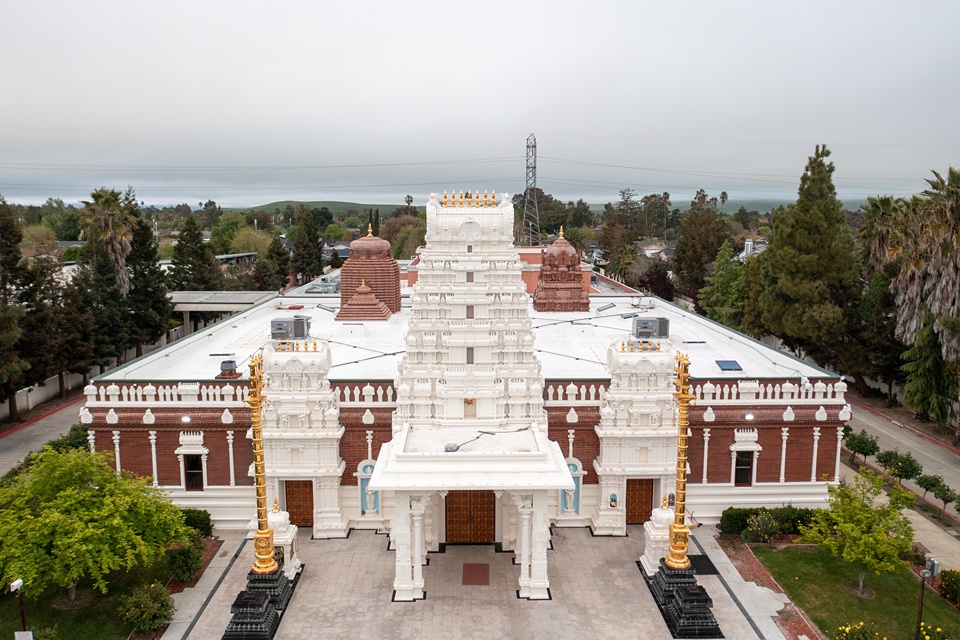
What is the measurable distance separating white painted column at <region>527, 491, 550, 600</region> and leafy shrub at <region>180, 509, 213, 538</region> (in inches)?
479

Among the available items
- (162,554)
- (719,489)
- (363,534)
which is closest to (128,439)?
(162,554)

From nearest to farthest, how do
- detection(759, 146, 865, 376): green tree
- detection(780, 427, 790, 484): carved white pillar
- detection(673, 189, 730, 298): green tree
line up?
detection(780, 427, 790, 484): carved white pillar, detection(759, 146, 865, 376): green tree, detection(673, 189, 730, 298): green tree

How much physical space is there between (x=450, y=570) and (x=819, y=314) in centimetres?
3008

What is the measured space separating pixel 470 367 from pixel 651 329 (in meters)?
6.74

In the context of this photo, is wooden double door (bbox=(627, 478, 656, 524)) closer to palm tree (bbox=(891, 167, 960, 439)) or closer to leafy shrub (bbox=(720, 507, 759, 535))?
leafy shrub (bbox=(720, 507, 759, 535))

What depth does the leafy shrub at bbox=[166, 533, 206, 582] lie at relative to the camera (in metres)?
22.1

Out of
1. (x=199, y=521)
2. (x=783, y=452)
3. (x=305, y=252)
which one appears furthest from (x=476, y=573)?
(x=305, y=252)

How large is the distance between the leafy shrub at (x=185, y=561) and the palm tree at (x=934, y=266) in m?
34.6

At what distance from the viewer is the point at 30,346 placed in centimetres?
3794

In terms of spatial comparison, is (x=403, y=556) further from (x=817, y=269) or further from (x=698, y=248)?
(x=698, y=248)

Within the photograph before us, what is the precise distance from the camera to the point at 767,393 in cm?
2600

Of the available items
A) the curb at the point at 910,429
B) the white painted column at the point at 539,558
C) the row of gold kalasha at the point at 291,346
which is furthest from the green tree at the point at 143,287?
the curb at the point at 910,429

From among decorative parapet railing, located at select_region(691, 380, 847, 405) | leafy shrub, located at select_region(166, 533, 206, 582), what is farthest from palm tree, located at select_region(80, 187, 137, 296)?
decorative parapet railing, located at select_region(691, 380, 847, 405)

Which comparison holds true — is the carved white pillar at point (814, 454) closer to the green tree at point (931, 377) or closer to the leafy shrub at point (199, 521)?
the green tree at point (931, 377)
